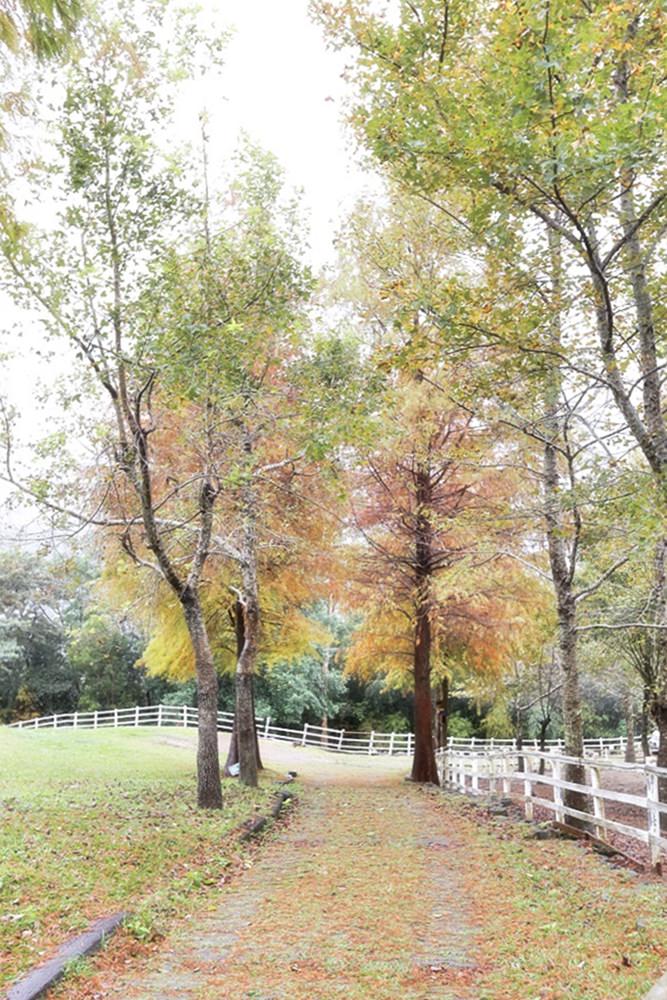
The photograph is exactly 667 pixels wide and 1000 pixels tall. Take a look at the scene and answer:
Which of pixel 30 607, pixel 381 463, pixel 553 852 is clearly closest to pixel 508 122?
pixel 553 852

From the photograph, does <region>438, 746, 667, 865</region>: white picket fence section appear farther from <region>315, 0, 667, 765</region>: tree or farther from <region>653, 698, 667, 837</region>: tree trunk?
<region>315, 0, 667, 765</region>: tree

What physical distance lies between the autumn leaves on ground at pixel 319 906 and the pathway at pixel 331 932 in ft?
0.07

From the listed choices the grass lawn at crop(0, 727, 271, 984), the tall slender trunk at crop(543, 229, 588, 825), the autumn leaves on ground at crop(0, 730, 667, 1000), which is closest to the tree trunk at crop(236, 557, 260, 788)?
the grass lawn at crop(0, 727, 271, 984)

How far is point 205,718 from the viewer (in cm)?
1171

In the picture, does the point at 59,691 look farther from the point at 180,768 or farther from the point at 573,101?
the point at 573,101

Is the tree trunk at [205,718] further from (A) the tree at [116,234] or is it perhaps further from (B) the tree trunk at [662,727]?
(B) the tree trunk at [662,727]

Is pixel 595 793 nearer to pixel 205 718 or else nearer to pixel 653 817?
pixel 653 817

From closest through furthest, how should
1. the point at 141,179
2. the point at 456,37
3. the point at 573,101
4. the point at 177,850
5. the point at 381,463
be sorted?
the point at 573,101
the point at 456,37
the point at 177,850
the point at 141,179
the point at 381,463

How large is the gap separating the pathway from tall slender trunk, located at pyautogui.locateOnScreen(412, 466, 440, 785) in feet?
25.3

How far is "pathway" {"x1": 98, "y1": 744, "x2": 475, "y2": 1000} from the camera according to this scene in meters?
4.29

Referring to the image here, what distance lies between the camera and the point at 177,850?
8.15 meters

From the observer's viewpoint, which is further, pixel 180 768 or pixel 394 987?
pixel 180 768

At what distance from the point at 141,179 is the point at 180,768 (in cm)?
1391

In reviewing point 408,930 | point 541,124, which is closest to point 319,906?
point 408,930
